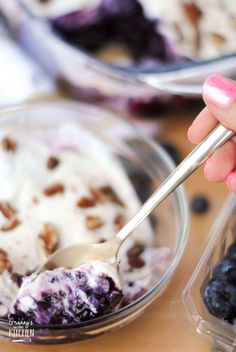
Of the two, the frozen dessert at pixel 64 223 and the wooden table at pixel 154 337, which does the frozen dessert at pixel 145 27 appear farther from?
the wooden table at pixel 154 337

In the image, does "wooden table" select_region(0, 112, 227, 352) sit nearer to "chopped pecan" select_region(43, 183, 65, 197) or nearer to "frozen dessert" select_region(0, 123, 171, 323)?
"frozen dessert" select_region(0, 123, 171, 323)

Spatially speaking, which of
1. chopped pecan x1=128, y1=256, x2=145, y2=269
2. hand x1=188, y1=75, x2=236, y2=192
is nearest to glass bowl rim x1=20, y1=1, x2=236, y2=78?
hand x1=188, y1=75, x2=236, y2=192

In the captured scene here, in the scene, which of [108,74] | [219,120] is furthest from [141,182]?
[219,120]

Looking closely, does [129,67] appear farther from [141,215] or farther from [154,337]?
[154,337]

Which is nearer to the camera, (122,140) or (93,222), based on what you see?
(93,222)

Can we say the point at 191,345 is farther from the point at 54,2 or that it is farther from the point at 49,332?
the point at 54,2

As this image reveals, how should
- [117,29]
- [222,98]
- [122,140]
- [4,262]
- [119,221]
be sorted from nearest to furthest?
1. [222,98]
2. [4,262]
3. [119,221]
4. [122,140]
5. [117,29]

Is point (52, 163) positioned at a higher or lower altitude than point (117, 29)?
lower
